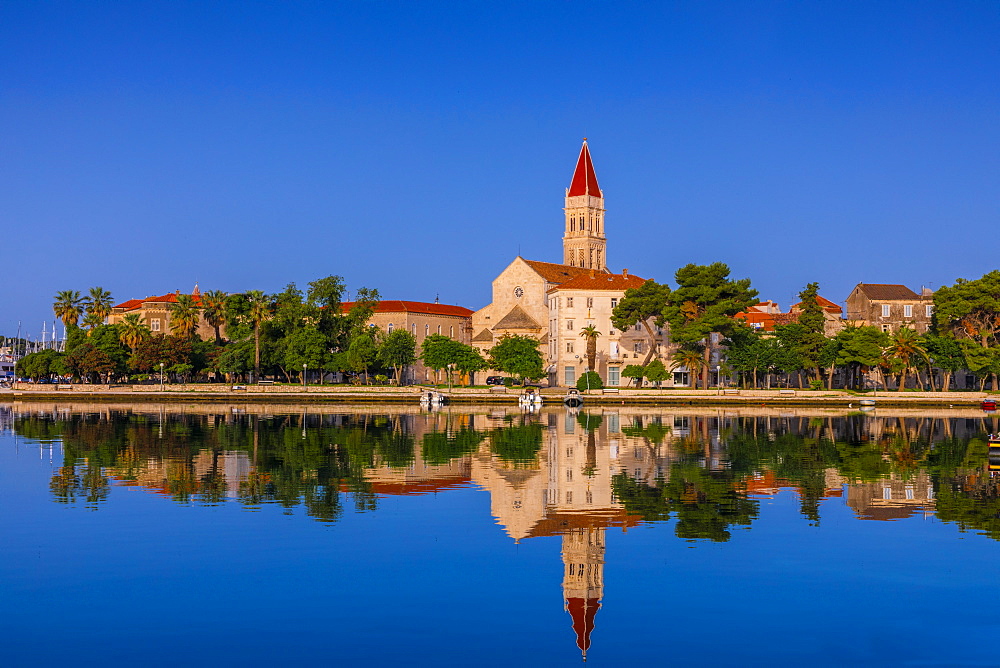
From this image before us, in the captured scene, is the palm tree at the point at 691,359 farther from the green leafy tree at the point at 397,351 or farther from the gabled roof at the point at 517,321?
the green leafy tree at the point at 397,351

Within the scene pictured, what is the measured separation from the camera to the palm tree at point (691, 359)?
8650 centimetres

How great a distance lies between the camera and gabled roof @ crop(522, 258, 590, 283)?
108125 millimetres

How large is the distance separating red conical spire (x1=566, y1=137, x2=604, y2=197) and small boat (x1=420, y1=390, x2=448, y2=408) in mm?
46877

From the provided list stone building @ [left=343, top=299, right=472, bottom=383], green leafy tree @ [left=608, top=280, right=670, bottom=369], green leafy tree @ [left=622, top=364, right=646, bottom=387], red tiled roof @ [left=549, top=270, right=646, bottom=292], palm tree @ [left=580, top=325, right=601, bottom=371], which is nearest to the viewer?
green leafy tree @ [left=608, top=280, right=670, bottom=369]

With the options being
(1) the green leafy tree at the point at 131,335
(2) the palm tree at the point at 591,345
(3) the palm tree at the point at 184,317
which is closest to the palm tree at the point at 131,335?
(1) the green leafy tree at the point at 131,335

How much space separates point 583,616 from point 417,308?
107664 millimetres

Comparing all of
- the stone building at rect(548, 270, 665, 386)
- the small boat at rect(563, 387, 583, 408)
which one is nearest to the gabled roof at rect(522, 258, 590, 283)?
the stone building at rect(548, 270, 665, 386)

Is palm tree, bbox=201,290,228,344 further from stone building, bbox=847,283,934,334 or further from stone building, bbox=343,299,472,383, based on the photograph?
stone building, bbox=847,283,934,334

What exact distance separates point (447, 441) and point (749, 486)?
60.3 feet

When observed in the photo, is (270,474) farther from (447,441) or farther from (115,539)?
(447,441)

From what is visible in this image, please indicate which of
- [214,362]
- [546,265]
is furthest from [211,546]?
[546,265]

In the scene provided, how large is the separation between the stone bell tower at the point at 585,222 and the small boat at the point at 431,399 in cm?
4172

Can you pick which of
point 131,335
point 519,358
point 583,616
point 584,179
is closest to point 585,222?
point 584,179

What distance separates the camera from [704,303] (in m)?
86.1
